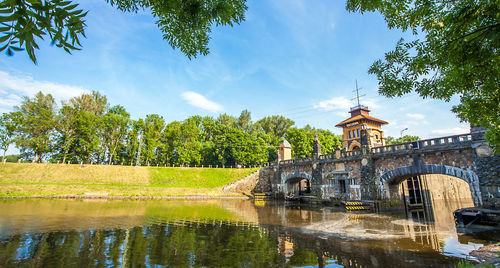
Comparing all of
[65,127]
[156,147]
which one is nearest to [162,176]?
[156,147]

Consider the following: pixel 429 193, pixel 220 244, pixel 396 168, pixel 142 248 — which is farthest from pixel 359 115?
pixel 142 248

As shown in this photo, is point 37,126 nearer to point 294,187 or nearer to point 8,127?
point 8,127

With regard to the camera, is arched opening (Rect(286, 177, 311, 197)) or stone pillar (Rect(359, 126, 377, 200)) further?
arched opening (Rect(286, 177, 311, 197))

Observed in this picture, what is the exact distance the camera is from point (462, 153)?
17922 millimetres

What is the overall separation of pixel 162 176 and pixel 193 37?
4294 centimetres

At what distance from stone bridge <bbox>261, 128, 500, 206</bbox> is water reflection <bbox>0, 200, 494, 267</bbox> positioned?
628 centimetres

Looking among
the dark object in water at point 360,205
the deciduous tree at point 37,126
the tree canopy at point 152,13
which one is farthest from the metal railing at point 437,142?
the deciduous tree at point 37,126

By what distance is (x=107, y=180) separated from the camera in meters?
38.7

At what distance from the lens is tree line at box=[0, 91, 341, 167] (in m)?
41.8

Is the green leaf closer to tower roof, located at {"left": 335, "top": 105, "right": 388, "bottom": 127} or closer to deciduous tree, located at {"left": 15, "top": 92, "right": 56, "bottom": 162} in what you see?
tower roof, located at {"left": 335, "top": 105, "right": 388, "bottom": 127}

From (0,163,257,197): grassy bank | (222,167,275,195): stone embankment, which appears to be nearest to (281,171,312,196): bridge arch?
(222,167,275,195): stone embankment

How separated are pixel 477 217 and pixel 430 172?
6259mm

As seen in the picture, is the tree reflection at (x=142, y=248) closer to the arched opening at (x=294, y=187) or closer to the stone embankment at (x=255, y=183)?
the arched opening at (x=294, y=187)

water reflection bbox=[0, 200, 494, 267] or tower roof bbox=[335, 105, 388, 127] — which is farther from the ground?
tower roof bbox=[335, 105, 388, 127]
